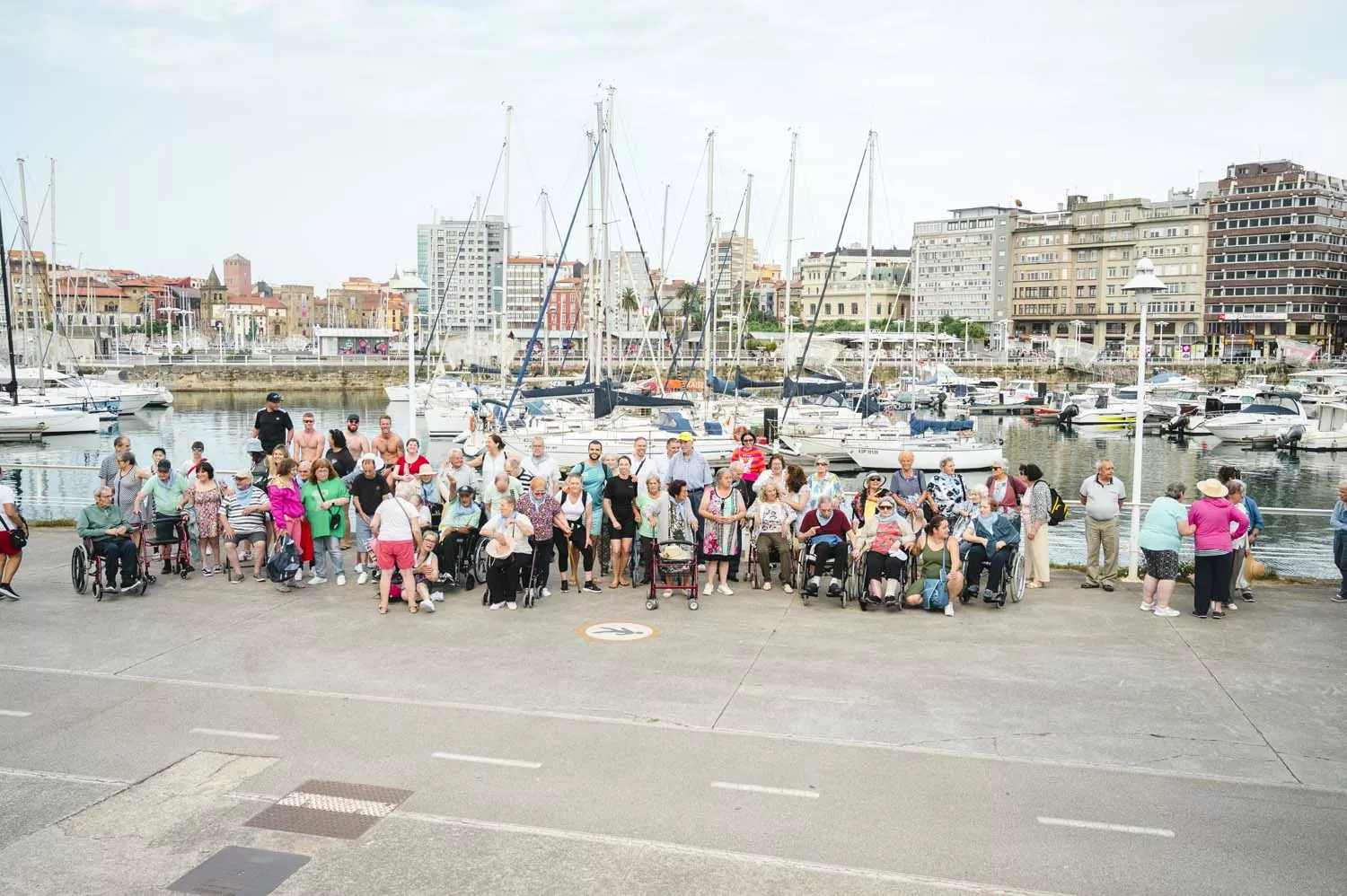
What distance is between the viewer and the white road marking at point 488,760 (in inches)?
308

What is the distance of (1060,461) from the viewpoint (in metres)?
55.3

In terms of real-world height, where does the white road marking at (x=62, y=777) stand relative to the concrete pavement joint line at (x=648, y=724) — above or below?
below

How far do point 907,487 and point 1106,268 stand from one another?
157m

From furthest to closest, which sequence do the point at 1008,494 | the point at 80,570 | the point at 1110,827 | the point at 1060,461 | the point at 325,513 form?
the point at 1060,461 → the point at 325,513 → the point at 1008,494 → the point at 80,570 → the point at 1110,827

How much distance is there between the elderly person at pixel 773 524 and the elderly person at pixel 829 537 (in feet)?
1.34

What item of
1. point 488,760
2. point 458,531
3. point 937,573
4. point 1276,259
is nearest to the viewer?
point 488,760

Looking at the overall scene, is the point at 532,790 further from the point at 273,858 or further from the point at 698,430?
the point at 698,430

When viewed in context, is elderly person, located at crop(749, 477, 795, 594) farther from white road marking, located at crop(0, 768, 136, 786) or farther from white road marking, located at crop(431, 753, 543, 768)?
white road marking, located at crop(0, 768, 136, 786)

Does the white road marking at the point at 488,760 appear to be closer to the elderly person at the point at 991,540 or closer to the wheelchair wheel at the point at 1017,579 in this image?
the elderly person at the point at 991,540

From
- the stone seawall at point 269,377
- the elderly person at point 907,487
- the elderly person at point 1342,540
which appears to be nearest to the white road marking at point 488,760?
the elderly person at point 907,487

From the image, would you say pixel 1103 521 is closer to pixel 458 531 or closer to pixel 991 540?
pixel 991 540

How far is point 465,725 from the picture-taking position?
340 inches

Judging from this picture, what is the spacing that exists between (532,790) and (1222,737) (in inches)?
211

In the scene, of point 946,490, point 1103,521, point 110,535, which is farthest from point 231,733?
point 1103,521
